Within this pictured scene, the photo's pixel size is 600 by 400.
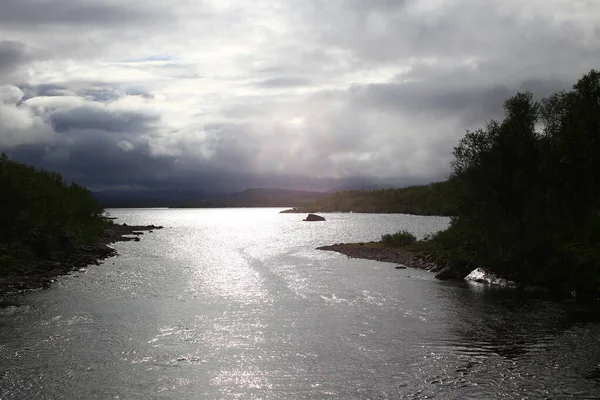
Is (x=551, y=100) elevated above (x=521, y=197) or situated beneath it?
elevated above

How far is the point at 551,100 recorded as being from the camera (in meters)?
74.3

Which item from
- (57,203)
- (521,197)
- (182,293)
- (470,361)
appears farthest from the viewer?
(57,203)

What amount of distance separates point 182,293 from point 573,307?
1405 inches

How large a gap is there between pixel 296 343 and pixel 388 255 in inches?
2165

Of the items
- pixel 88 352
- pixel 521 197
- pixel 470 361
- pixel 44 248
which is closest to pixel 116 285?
pixel 44 248

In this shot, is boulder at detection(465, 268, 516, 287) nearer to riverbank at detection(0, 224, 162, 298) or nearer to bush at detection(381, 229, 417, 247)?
bush at detection(381, 229, 417, 247)

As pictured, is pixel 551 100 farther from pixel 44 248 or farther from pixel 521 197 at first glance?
pixel 44 248

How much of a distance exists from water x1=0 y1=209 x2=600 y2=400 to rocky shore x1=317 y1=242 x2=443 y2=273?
15705mm

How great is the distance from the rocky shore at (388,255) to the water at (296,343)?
15705 millimetres

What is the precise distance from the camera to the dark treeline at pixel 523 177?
5966 centimetres

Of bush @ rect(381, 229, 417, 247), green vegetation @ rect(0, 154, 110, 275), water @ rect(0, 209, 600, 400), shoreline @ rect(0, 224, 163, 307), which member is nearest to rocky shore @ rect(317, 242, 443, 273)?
bush @ rect(381, 229, 417, 247)

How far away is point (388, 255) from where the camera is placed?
86562 mm

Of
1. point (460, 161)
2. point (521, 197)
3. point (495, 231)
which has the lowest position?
point (495, 231)

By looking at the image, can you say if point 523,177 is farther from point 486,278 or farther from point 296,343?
point 296,343
